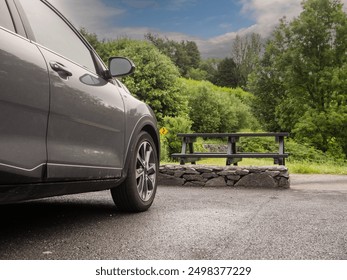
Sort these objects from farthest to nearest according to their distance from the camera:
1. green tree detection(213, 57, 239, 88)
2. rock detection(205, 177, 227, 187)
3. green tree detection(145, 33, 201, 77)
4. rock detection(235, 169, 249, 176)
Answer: green tree detection(213, 57, 239, 88), green tree detection(145, 33, 201, 77), rock detection(205, 177, 227, 187), rock detection(235, 169, 249, 176)

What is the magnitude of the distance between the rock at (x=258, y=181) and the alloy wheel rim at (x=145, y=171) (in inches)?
159

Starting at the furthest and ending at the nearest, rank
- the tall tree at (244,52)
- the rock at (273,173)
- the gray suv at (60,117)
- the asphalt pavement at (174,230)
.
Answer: the tall tree at (244,52) → the rock at (273,173) → the asphalt pavement at (174,230) → the gray suv at (60,117)

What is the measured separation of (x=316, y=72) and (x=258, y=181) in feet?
72.9

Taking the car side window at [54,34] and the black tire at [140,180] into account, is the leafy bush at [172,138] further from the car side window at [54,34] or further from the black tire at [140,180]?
the car side window at [54,34]

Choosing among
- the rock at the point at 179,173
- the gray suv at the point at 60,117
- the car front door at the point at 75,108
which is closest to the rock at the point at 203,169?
the rock at the point at 179,173

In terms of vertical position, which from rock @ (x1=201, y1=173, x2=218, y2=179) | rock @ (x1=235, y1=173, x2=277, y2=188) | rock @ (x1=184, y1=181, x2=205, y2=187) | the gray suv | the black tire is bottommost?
rock @ (x1=184, y1=181, x2=205, y2=187)

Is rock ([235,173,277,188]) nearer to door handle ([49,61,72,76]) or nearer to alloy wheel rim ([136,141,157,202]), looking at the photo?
alloy wheel rim ([136,141,157,202])

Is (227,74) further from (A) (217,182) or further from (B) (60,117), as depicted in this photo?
(B) (60,117)

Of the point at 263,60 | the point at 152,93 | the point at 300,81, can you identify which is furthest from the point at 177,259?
the point at 263,60

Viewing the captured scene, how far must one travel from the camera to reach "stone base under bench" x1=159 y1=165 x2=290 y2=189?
28.0 feet

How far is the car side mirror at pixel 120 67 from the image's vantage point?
4.24 metres

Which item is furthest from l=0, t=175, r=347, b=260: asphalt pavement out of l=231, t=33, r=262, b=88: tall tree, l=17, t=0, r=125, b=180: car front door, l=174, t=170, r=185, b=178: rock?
l=231, t=33, r=262, b=88: tall tree

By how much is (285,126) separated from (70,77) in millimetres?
29689
